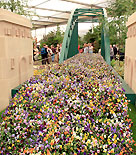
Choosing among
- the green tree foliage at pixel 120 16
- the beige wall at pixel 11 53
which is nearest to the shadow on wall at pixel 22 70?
the beige wall at pixel 11 53

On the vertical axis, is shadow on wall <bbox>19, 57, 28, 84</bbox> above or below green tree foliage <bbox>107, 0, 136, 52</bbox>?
below

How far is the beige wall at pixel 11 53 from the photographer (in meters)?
4.02

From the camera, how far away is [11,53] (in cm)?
427

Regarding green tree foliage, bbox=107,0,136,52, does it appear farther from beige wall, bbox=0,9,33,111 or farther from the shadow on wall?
the shadow on wall

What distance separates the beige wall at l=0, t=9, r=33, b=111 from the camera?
13.2ft

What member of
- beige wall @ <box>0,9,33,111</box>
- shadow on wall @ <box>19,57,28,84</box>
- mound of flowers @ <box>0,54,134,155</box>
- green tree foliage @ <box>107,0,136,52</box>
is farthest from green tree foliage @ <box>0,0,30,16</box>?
green tree foliage @ <box>107,0,136,52</box>

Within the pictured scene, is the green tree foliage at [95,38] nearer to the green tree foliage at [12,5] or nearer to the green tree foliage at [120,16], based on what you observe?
the green tree foliage at [120,16]

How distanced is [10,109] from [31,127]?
0.90 m

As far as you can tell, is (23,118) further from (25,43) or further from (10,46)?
(25,43)

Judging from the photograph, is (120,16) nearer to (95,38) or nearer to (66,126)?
(66,126)

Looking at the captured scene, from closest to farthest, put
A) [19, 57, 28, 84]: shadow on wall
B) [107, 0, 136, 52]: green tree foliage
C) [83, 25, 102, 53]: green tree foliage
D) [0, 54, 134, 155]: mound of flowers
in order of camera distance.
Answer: [0, 54, 134, 155]: mound of flowers → [19, 57, 28, 84]: shadow on wall → [107, 0, 136, 52]: green tree foliage → [83, 25, 102, 53]: green tree foliage

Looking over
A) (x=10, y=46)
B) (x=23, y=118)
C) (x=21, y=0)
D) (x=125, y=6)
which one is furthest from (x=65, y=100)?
(x=125, y=6)

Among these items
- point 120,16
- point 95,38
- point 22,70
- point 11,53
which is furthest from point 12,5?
point 95,38

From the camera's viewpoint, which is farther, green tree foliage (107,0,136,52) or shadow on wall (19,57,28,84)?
green tree foliage (107,0,136,52)
